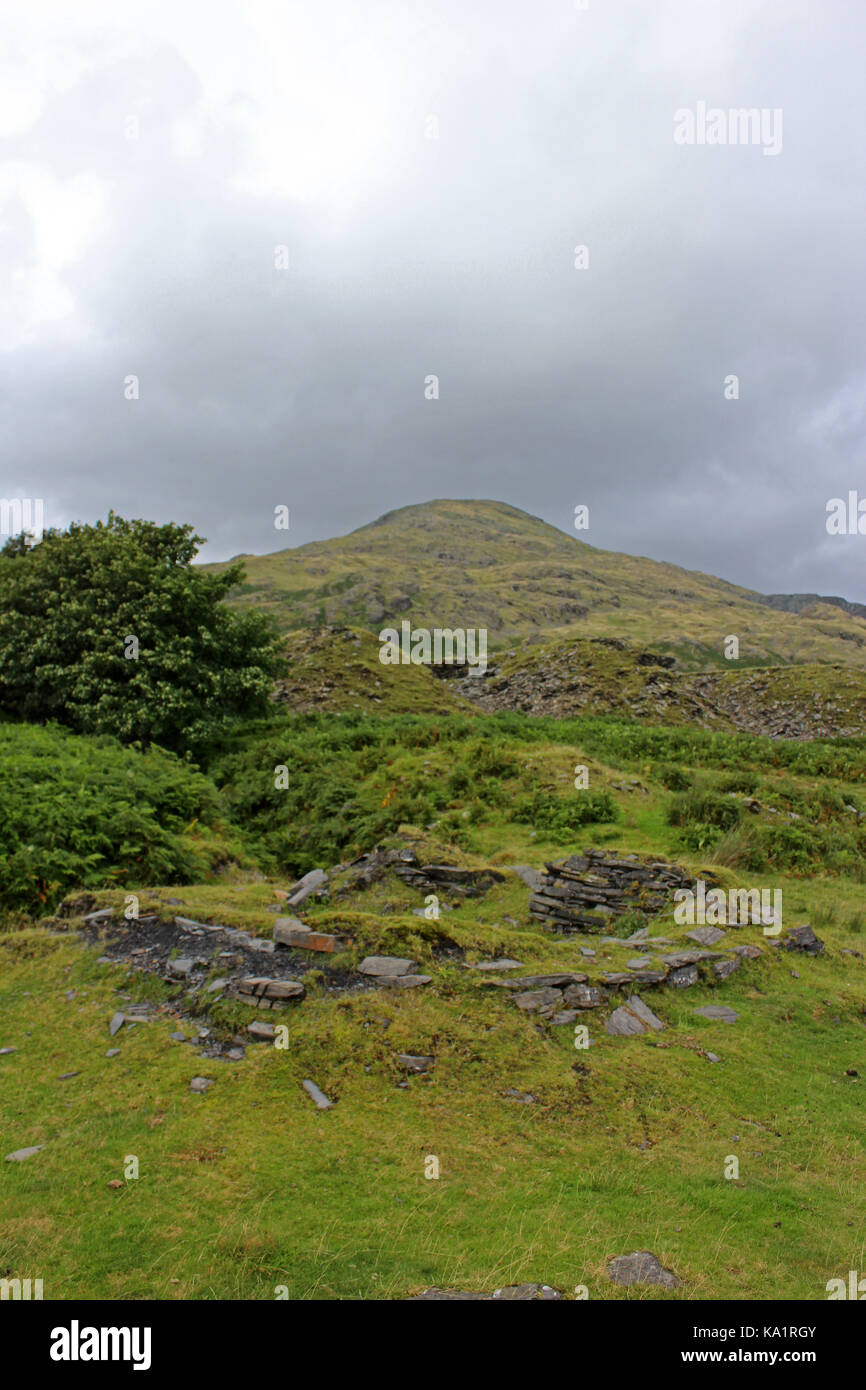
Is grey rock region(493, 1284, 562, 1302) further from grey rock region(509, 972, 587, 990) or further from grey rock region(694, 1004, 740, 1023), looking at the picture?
grey rock region(694, 1004, 740, 1023)

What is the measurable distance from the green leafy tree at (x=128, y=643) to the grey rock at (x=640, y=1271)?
22.2m

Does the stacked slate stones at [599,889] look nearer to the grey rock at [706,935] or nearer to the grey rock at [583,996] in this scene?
the grey rock at [706,935]

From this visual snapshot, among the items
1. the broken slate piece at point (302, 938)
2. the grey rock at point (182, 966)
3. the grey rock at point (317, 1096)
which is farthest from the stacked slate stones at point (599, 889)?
the grey rock at point (182, 966)

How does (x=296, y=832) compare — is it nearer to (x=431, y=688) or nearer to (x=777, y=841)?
(x=777, y=841)

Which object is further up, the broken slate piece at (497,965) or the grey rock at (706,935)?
the grey rock at (706,935)

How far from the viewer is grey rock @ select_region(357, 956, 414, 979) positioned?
968 centimetres

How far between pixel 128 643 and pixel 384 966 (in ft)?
63.9

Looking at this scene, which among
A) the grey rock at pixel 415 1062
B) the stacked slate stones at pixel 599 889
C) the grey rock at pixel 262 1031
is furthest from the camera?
the stacked slate stones at pixel 599 889

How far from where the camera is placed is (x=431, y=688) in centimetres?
4625

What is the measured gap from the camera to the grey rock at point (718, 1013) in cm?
954

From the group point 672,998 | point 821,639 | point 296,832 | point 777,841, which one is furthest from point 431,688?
point 821,639

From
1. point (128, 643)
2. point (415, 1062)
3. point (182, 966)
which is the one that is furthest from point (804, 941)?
point (128, 643)

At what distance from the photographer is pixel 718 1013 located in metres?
9.66
